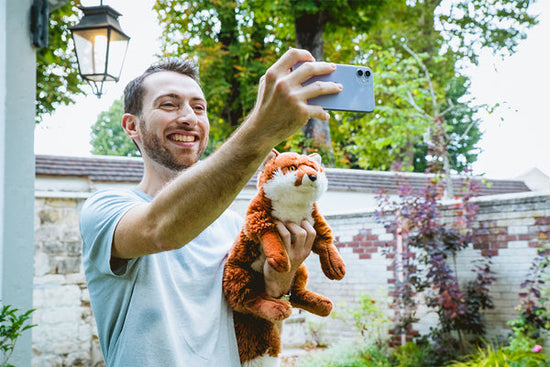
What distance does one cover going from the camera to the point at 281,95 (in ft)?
3.14

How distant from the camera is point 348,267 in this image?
8.08 meters

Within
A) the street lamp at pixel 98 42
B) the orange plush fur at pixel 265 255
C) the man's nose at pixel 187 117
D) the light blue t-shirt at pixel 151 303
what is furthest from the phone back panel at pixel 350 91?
the street lamp at pixel 98 42

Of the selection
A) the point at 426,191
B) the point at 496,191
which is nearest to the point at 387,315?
the point at 426,191

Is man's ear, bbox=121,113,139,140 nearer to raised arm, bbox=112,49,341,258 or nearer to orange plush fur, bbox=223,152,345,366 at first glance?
orange plush fur, bbox=223,152,345,366

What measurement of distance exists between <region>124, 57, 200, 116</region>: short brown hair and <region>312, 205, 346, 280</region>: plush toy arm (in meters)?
0.69

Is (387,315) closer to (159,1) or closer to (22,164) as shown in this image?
(22,164)

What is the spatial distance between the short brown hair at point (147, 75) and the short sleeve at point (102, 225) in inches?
17.9

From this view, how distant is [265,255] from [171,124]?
0.54 metres

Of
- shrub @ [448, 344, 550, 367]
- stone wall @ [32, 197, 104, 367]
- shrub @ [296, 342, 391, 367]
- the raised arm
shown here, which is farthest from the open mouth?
stone wall @ [32, 197, 104, 367]

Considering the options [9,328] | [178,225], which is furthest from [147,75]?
[9,328]

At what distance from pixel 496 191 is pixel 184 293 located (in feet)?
47.8

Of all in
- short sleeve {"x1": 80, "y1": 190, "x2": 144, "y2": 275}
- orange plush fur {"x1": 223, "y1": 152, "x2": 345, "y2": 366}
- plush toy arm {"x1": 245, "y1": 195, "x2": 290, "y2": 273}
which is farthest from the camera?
orange plush fur {"x1": 223, "y1": 152, "x2": 345, "y2": 366}

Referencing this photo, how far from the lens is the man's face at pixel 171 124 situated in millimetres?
1700

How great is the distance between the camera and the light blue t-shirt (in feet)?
4.60
